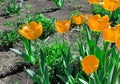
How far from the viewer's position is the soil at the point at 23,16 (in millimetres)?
3430

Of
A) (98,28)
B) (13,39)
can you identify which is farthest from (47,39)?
(98,28)

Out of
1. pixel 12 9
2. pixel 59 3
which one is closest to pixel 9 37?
pixel 12 9

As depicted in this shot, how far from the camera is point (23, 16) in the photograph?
5.02m

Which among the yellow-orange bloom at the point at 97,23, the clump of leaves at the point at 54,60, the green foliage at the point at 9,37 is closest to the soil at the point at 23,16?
the green foliage at the point at 9,37

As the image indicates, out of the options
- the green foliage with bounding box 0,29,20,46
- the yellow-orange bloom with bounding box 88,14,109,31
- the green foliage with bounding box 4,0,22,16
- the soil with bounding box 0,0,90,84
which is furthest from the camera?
the green foliage with bounding box 4,0,22,16

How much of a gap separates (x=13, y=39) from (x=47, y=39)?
16.9 inches

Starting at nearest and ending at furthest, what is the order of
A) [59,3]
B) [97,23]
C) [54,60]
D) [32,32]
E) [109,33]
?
[109,33] → [97,23] → [32,32] → [54,60] → [59,3]

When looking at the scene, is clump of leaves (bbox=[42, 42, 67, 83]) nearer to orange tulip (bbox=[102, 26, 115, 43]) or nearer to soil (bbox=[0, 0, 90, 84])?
soil (bbox=[0, 0, 90, 84])

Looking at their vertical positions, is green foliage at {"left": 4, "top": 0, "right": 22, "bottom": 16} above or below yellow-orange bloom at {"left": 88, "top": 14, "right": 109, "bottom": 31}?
below

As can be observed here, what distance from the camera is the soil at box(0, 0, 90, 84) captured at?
3430 millimetres

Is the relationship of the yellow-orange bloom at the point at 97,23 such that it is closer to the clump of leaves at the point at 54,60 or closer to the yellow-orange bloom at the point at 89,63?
the yellow-orange bloom at the point at 89,63

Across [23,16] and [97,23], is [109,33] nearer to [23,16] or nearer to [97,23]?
[97,23]

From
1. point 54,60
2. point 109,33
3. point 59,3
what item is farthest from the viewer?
point 59,3

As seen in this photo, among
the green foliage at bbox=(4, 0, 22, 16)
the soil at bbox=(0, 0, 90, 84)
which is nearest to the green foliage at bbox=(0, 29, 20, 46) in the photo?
the soil at bbox=(0, 0, 90, 84)
